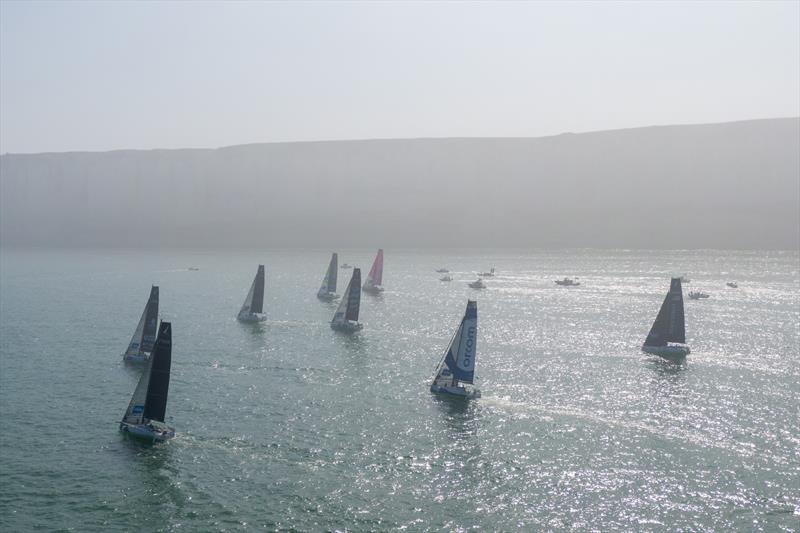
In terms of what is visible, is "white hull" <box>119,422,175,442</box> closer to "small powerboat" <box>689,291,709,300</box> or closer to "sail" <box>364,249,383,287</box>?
"sail" <box>364,249,383,287</box>

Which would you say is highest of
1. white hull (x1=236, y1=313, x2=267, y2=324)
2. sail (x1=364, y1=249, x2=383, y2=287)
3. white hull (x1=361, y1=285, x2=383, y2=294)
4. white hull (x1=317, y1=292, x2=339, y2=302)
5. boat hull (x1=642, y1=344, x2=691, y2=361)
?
sail (x1=364, y1=249, x2=383, y2=287)

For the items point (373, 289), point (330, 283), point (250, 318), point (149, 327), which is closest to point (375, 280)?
point (373, 289)

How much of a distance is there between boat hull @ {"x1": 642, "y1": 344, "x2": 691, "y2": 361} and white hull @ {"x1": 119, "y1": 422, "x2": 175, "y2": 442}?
2953cm

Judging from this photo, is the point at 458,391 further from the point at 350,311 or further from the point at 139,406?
the point at 350,311

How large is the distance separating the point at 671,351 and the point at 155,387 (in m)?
30.7

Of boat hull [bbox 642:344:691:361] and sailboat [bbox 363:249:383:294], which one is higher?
sailboat [bbox 363:249:383:294]

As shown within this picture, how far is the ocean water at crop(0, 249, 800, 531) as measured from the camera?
2027 centimetres

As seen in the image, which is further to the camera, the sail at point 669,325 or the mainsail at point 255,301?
the mainsail at point 255,301

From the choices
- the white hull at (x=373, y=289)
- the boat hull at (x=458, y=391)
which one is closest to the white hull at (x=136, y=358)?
the boat hull at (x=458, y=391)

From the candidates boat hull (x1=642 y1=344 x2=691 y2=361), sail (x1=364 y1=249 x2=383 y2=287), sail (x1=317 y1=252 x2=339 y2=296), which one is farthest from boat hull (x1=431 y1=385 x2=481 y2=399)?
sail (x1=364 y1=249 x2=383 y2=287)

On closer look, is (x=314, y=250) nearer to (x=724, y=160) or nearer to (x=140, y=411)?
(x=724, y=160)

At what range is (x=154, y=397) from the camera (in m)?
25.8

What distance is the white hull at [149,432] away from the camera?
25.1 m

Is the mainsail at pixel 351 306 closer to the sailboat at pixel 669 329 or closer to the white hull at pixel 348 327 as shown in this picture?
the white hull at pixel 348 327
